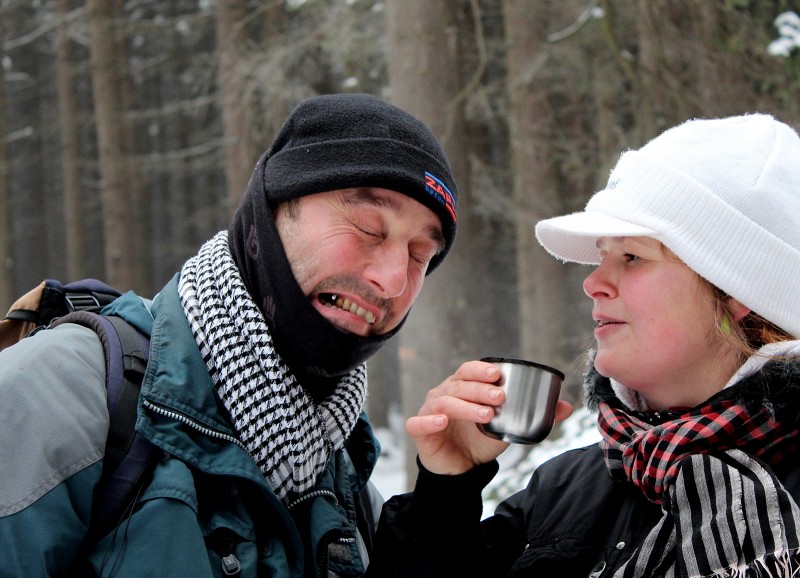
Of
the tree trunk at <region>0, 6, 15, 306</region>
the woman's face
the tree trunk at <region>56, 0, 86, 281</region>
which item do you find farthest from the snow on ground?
the tree trunk at <region>56, 0, 86, 281</region>

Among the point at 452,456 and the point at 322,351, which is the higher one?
the point at 322,351

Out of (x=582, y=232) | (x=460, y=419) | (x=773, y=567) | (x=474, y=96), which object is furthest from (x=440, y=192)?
(x=474, y=96)

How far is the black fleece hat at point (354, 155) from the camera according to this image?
210 cm

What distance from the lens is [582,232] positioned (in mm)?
2082

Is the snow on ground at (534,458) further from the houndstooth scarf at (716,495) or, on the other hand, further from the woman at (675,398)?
the houndstooth scarf at (716,495)

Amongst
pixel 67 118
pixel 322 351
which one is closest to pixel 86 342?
pixel 322 351

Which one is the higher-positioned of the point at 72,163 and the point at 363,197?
the point at 363,197

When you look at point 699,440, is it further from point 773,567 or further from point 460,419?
point 460,419

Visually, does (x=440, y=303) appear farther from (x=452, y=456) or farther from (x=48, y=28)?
(x=48, y=28)

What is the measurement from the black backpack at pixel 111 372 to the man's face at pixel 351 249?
48 centimetres

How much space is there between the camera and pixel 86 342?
183cm

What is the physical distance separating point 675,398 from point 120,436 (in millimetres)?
1417

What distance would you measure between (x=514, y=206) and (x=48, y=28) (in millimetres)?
9386

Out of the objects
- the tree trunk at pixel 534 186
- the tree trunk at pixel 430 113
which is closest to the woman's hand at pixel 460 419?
the tree trunk at pixel 430 113
